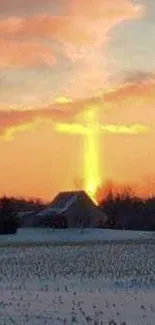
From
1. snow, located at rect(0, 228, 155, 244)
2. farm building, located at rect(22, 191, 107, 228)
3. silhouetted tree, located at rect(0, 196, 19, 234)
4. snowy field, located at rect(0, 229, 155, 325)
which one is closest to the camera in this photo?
snowy field, located at rect(0, 229, 155, 325)

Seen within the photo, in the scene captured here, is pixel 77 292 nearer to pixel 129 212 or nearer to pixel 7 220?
pixel 7 220

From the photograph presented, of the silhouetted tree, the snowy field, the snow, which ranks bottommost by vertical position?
the snowy field

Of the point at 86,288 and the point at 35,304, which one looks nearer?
the point at 35,304

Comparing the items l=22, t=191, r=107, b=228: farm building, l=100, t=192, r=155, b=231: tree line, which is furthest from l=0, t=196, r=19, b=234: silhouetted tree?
l=100, t=192, r=155, b=231: tree line

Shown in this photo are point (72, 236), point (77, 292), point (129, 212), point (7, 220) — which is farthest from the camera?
point (129, 212)

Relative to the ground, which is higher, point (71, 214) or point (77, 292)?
point (71, 214)

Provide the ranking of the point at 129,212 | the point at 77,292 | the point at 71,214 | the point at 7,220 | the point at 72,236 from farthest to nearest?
1. the point at 129,212
2. the point at 71,214
3. the point at 7,220
4. the point at 72,236
5. the point at 77,292

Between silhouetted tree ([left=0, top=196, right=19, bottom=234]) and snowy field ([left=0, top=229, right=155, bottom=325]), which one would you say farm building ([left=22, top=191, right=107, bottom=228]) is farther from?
snowy field ([left=0, top=229, right=155, bottom=325])

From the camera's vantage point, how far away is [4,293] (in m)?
22.0

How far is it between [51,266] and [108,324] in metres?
20.8

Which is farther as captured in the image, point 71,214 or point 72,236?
point 71,214

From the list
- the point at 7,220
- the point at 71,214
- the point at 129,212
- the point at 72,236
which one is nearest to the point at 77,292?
the point at 72,236

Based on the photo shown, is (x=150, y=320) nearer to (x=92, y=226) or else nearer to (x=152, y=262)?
(x=152, y=262)

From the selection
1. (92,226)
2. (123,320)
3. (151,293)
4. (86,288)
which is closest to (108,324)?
(123,320)
